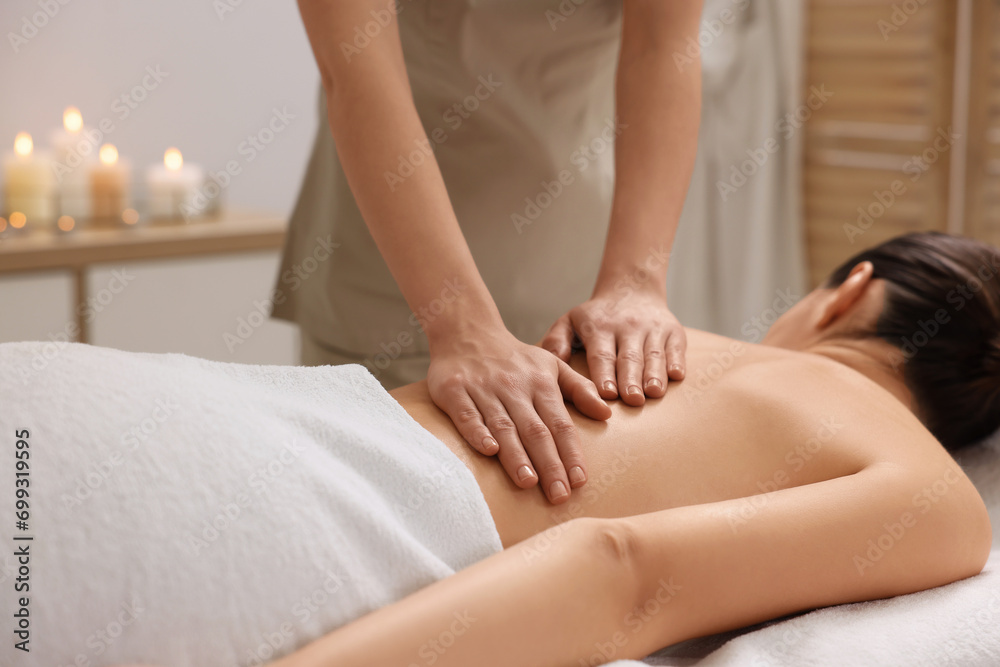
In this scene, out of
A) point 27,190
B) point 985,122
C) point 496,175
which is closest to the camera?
point 496,175

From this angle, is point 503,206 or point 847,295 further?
point 503,206

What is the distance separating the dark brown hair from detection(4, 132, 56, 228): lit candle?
193 centimetres

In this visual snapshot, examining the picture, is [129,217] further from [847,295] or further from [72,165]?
[847,295]

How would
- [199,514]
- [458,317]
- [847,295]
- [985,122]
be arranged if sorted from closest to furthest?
[199,514], [458,317], [847,295], [985,122]

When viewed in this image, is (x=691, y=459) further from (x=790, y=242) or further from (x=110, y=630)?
(x=790, y=242)

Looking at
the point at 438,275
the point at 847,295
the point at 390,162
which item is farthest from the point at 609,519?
the point at 847,295

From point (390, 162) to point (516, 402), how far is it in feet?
1.12

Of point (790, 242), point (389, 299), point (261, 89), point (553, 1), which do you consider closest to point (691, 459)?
point (389, 299)

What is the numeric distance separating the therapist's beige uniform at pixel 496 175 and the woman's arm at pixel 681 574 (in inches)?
28.4

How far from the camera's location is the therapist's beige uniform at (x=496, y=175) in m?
1.40

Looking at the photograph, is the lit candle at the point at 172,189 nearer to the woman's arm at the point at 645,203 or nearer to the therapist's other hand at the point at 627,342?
the woman's arm at the point at 645,203

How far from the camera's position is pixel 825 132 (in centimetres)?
305

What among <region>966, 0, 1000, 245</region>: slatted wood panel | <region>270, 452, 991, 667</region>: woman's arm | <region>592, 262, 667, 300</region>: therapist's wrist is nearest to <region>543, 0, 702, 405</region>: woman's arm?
<region>592, 262, 667, 300</region>: therapist's wrist

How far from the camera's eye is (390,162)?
41.4 inches
